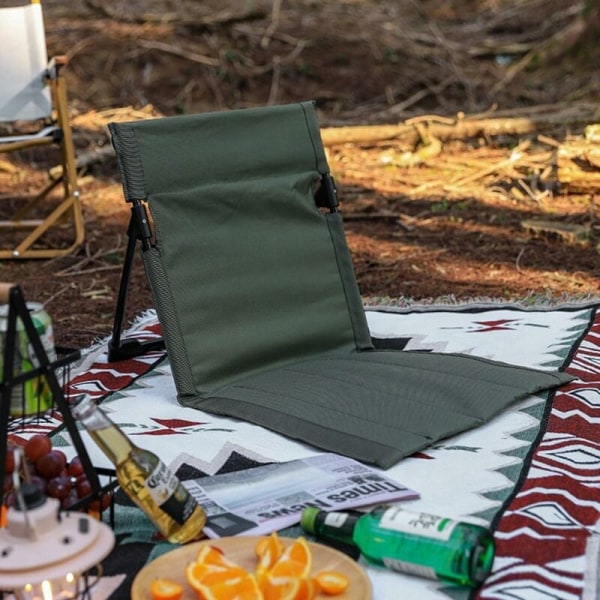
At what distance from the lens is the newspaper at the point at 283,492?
2.00m

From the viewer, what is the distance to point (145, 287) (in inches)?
164

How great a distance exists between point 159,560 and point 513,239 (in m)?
3.04

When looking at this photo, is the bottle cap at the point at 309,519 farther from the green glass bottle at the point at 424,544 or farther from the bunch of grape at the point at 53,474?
the bunch of grape at the point at 53,474

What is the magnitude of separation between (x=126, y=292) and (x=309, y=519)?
126 cm

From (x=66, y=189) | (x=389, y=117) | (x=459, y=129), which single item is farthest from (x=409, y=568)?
(x=389, y=117)

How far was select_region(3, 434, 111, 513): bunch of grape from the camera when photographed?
1892 mm

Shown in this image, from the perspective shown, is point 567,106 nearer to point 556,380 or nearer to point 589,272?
point 589,272

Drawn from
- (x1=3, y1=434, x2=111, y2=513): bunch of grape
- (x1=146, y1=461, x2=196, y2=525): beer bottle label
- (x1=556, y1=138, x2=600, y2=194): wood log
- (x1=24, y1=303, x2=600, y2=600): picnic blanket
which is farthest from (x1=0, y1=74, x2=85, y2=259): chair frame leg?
(x1=146, y1=461, x2=196, y2=525): beer bottle label

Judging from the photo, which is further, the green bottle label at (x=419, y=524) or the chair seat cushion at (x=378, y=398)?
the chair seat cushion at (x=378, y=398)

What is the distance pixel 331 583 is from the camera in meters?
1.68

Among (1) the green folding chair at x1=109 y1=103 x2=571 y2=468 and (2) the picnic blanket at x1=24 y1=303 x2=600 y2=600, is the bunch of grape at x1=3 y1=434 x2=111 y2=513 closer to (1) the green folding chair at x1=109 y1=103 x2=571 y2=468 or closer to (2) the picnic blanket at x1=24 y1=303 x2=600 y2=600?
(2) the picnic blanket at x1=24 y1=303 x2=600 y2=600

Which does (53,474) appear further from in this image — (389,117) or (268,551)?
(389,117)

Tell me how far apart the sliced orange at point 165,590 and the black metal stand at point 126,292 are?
1.25m

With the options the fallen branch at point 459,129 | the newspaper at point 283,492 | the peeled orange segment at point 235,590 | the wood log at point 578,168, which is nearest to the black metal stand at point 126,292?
the newspaper at point 283,492
